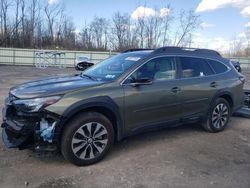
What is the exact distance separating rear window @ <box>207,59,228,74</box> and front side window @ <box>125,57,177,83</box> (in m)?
1.16

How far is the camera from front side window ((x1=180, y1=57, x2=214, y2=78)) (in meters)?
5.65

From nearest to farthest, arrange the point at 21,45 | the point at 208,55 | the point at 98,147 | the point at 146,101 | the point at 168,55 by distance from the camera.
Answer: the point at 98,147, the point at 146,101, the point at 168,55, the point at 208,55, the point at 21,45

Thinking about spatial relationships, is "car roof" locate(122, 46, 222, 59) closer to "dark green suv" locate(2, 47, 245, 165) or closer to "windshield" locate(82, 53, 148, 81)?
"dark green suv" locate(2, 47, 245, 165)

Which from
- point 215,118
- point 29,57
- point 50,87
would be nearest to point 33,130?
point 50,87

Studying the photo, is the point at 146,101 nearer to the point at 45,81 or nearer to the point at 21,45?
the point at 45,81

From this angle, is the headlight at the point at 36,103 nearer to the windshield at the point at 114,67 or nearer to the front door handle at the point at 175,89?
the windshield at the point at 114,67

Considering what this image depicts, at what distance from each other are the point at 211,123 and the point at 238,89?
104cm

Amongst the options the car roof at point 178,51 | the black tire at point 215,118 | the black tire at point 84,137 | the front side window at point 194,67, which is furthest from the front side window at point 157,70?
the black tire at point 215,118

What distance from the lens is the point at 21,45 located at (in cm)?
4816

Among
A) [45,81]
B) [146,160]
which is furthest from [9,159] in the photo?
[146,160]

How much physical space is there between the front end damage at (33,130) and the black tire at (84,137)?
18 centimetres

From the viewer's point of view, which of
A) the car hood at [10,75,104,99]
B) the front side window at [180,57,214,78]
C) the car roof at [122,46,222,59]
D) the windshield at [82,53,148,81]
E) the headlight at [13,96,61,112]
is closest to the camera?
the headlight at [13,96,61,112]

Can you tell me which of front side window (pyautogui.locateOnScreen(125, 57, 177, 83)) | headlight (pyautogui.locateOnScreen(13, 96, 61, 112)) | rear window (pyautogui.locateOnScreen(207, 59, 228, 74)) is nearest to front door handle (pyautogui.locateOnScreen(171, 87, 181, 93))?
front side window (pyautogui.locateOnScreen(125, 57, 177, 83))

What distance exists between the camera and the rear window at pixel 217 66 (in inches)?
246
